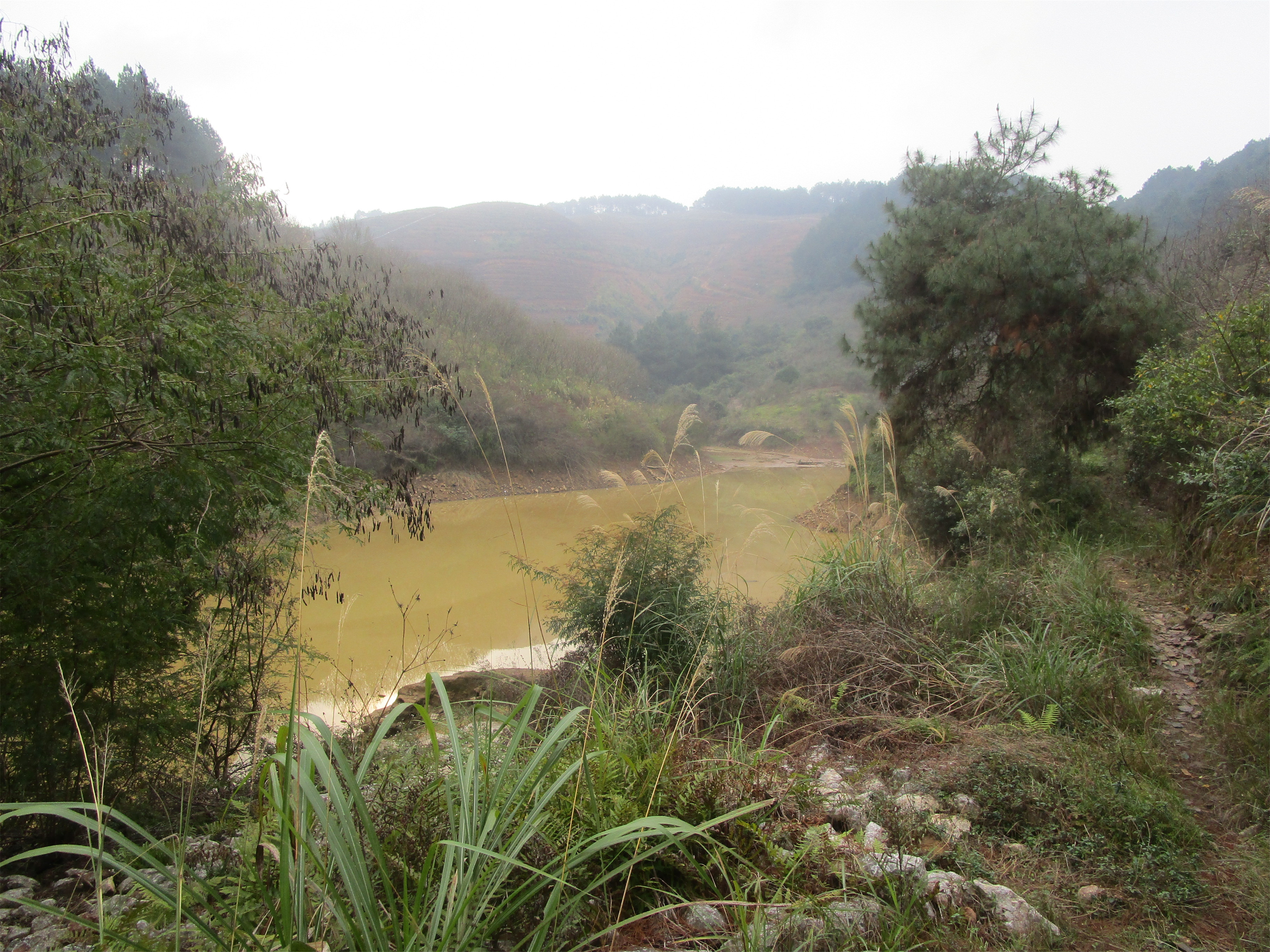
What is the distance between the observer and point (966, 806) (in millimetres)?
2639

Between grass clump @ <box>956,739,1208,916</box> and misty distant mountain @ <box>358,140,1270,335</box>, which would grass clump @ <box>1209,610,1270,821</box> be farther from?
misty distant mountain @ <box>358,140,1270,335</box>

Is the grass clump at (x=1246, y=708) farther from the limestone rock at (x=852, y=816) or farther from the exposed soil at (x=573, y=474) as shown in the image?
the exposed soil at (x=573, y=474)

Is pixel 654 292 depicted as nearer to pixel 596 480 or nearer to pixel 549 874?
pixel 596 480

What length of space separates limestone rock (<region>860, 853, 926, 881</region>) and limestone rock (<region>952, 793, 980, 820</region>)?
0.70 meters

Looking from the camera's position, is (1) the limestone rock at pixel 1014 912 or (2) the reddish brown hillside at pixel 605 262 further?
(2) the reddish brown hillside at pixel 605 262

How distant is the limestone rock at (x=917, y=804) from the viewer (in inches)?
92.7

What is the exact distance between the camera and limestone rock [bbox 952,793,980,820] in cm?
260

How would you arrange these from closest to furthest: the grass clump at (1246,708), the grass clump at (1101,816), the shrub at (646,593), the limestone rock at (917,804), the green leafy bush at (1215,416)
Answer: the grass clump at (1101,816)
the limestone rock at (917,804)
the grass clump at (1246,708)
the green leafy bush at (1215,416)
the shrub at (646,593)

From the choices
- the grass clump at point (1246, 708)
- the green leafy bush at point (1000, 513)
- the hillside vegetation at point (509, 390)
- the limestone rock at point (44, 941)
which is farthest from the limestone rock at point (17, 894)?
the hillside vegetation at point (509, 390)

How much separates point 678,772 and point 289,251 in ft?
15.0

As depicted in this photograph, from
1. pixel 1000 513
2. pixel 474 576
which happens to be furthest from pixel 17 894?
pixel 474 576

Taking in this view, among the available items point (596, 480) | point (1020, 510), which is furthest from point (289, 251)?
point (596, 480)

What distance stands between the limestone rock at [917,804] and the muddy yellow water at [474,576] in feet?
4.95

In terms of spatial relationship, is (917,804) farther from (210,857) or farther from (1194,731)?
(210,857)
